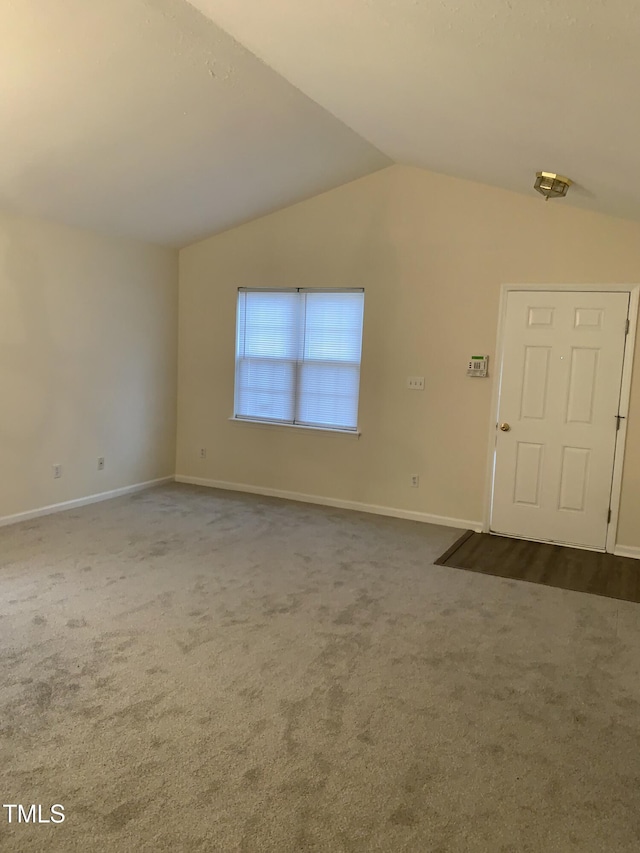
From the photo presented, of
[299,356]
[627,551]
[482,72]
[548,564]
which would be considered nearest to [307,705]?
[548,564]

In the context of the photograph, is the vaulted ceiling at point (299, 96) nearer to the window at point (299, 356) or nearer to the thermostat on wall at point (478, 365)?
the window at point (299, 356)

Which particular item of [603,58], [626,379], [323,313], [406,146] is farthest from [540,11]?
[323,313]

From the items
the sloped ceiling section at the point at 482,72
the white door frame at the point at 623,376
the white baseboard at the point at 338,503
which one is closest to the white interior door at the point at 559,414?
the white door frame at the point at 623,376

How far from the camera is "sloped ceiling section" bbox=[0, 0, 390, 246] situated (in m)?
2.83

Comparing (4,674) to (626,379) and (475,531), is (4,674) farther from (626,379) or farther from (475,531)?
(626,379)

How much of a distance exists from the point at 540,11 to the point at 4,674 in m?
3.19

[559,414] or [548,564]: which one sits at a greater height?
[559,414]

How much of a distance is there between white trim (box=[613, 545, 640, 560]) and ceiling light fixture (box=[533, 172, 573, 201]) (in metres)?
2.58

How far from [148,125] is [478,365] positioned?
292 cm

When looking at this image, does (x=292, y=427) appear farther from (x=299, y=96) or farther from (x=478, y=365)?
(x=299, y=96)

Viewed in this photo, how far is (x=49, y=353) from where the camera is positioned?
4.88m

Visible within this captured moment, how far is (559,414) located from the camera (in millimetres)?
4730

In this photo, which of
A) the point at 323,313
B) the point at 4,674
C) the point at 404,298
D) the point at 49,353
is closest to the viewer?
the point at 4,674

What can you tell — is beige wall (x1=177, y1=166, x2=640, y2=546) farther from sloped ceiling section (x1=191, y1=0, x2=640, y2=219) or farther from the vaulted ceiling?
sloped ceiling section (x1=191, y1=0, x2=640, y2=219)
